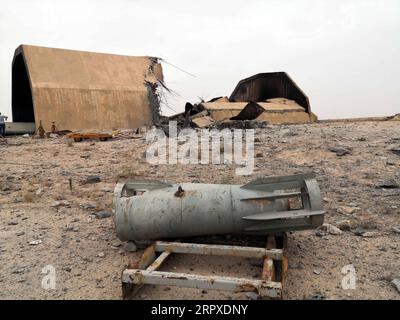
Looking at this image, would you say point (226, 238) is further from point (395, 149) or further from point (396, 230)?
point (395, 149)

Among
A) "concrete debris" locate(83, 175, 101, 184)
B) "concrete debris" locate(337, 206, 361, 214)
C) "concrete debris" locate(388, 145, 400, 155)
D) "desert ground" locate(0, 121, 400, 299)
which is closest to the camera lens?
"desert ground" locate(0, 121, 400, 299)

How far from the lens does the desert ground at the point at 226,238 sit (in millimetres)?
2502

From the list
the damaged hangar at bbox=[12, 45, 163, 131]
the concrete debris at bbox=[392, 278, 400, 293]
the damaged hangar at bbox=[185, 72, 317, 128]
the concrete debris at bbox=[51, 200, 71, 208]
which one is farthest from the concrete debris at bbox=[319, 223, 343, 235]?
the damaged hangar at bbox=[12, 45, 163, 131]

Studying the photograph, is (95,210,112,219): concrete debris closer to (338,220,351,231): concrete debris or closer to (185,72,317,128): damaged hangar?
(338,220,351,231): concrete debris

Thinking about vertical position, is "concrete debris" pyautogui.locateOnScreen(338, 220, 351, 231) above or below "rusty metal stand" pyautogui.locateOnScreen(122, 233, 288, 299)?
above

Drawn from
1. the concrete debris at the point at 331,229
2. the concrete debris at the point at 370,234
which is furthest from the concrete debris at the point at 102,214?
the concrete debris at the point at 370,234

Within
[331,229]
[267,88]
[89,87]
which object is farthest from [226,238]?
[89,87]

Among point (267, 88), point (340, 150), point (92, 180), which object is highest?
point (267, 88)

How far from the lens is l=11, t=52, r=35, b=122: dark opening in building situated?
647 inches

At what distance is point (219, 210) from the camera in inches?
113

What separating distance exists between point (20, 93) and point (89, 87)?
21.4 feet

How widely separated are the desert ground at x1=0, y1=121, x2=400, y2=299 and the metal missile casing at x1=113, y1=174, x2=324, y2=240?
0.84 feet

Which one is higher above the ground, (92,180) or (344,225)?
(92,180)

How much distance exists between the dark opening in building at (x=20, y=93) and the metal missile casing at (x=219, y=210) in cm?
1494
